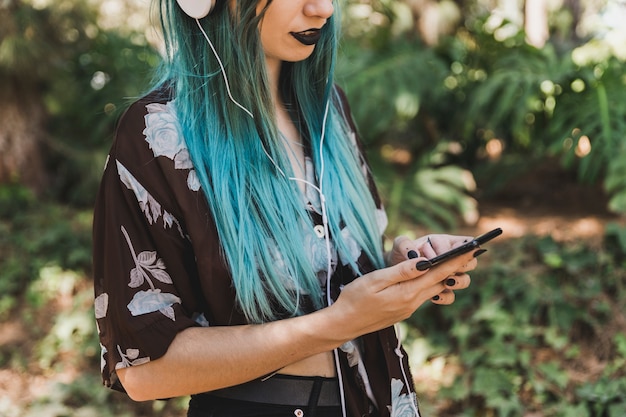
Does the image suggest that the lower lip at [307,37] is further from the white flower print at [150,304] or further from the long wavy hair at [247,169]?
the white flower print at [150,304]

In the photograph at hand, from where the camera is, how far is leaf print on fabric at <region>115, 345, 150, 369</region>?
1220 mm

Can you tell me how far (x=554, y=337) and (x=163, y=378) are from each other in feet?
9.82

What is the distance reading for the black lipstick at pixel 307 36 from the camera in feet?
4.53

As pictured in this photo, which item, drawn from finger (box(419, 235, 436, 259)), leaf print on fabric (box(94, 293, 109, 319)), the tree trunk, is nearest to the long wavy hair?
finger (box(419, 235, 436, 259))

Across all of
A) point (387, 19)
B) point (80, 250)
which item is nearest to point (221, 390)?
point (80, 250)

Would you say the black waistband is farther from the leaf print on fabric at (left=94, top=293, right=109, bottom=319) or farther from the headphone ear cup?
the headphone ear cup

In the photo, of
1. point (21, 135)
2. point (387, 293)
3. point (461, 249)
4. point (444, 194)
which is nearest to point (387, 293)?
point (387, 293)

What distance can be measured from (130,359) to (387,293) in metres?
0.46

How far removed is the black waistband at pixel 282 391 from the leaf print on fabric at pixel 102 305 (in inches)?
10.1

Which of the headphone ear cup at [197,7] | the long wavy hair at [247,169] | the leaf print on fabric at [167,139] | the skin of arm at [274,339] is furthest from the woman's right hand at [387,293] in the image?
the headphone ear cup at [197,7]

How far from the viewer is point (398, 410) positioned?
4.75ft

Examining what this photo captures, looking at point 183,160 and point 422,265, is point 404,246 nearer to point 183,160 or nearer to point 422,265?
point 422,265

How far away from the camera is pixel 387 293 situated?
3.90ft

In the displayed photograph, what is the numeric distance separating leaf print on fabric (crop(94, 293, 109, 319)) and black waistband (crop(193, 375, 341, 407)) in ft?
0.84
